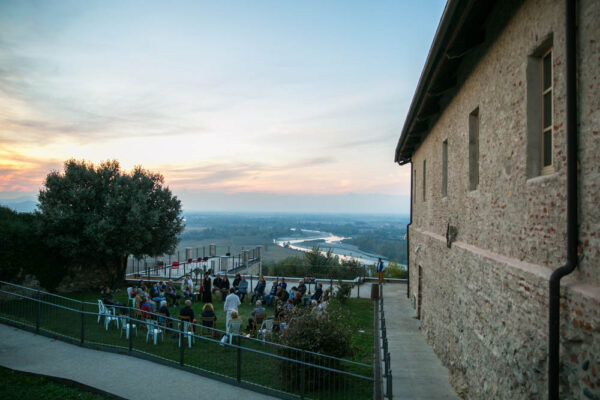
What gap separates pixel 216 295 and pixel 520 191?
1566 cm

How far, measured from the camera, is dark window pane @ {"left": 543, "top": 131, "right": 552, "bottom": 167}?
478cm

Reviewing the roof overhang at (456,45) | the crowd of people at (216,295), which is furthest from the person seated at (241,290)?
the roof overhang at (456,45)

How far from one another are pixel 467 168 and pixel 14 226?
689 inches

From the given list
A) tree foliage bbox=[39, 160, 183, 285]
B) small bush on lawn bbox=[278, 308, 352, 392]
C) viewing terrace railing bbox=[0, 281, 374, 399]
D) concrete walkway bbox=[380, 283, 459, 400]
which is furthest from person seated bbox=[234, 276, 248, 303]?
small bush on lawn bbox=[278, 308, 352, 392]

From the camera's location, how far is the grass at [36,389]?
702 cm

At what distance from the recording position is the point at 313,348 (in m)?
8.48

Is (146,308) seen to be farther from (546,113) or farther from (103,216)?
(546,113)

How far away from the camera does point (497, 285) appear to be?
571 cm

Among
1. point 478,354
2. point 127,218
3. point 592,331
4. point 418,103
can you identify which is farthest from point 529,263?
point 127,218

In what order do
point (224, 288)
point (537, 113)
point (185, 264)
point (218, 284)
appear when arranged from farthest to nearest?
point (185, 264), point (218, 284), point (224, 288), point (537, 113)

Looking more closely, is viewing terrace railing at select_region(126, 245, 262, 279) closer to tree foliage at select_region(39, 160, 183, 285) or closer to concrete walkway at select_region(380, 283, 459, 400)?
tree foliage at select_region(39, 160, 183, 285)

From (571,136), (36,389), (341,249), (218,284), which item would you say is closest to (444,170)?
(571,136)

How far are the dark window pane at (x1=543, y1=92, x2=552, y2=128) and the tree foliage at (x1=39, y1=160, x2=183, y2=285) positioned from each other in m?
18.1

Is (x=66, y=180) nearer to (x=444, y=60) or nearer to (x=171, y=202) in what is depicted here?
(x=171, y=202)
